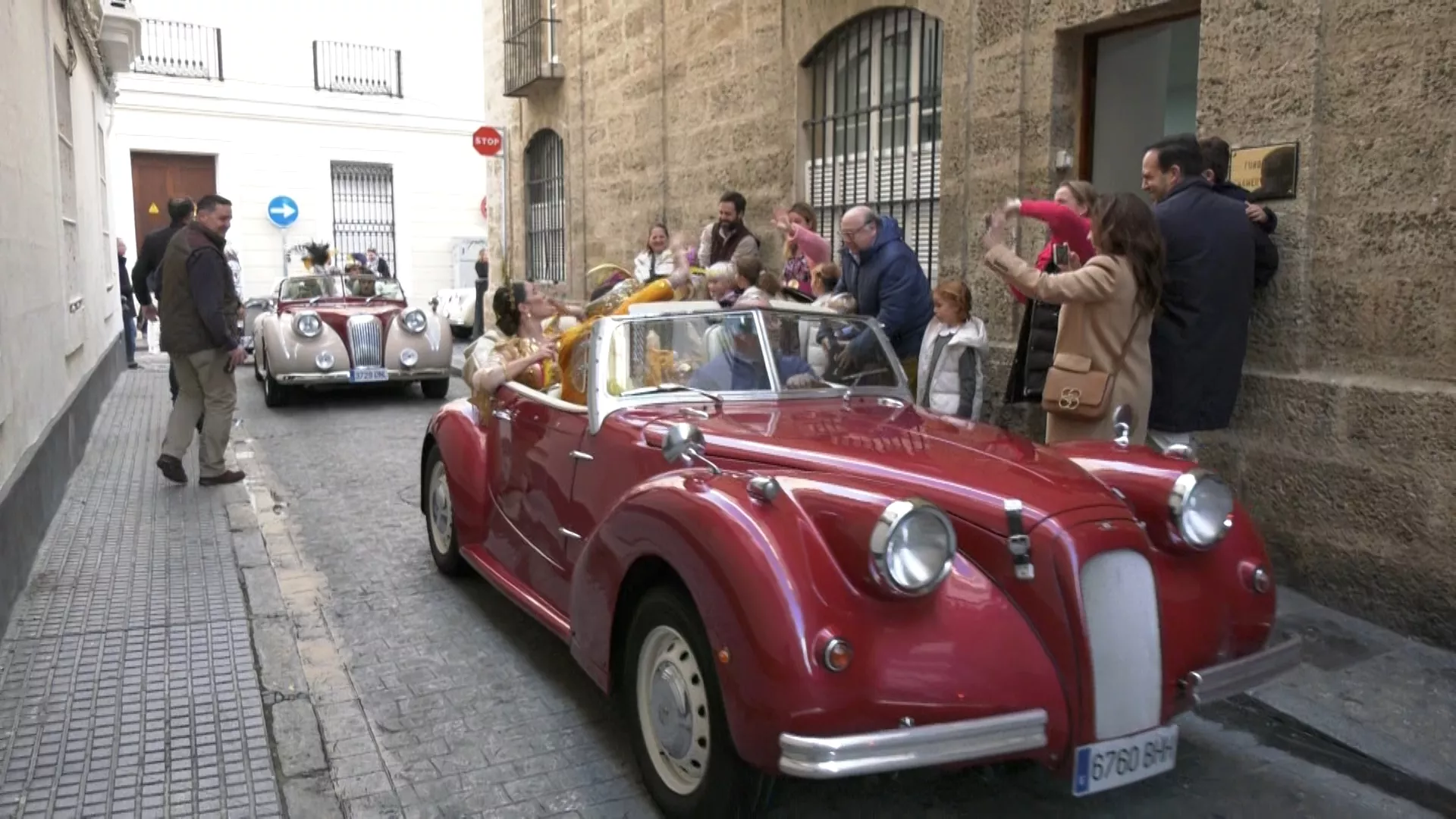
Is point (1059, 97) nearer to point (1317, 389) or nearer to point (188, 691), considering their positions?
point (1317, 389)

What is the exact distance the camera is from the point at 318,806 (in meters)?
3.19

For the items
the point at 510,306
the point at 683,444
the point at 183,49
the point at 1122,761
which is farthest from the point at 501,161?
the point at 1122,761

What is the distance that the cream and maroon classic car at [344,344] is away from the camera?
1089cm

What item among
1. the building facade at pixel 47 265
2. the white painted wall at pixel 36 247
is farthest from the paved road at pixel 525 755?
the white painted wall at pixel 36 247

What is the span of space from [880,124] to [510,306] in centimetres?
395

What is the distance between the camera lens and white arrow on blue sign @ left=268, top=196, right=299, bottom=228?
23359 millimetres

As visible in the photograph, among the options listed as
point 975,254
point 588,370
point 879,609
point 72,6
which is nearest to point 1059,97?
point 975,254

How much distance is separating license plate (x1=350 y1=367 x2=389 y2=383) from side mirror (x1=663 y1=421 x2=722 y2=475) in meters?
8.59

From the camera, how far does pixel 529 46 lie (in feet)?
47.2

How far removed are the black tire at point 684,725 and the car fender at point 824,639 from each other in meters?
0.09

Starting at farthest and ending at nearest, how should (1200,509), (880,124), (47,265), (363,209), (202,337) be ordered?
(363,209) → (880,124) → (47,265) → (202,337) → (1200,509)

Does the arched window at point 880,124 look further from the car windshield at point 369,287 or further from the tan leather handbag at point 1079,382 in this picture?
the car windshield at point 369,287

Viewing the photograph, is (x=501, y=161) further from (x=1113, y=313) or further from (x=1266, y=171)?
(x=1113, y=313)

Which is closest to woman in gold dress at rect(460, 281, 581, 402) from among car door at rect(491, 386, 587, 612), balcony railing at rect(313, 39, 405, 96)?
car door at rect(491, 386, 587, 612)
